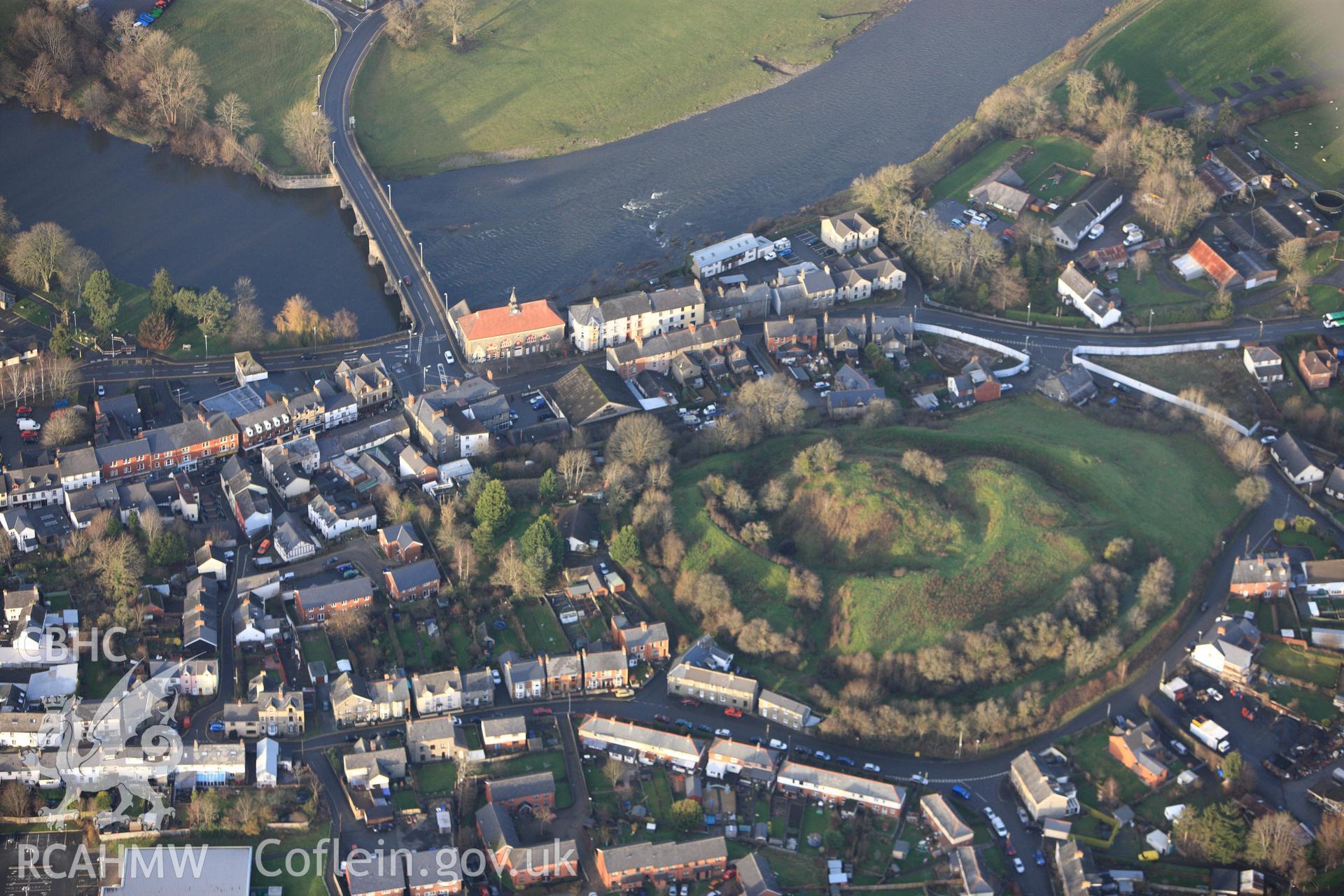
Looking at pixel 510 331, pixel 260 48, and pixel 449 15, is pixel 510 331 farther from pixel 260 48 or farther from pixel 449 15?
pixel 260 48

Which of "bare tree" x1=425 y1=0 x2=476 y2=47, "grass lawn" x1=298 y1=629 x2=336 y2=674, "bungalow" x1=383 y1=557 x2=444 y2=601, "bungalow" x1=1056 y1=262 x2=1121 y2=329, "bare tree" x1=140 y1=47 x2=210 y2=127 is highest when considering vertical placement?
"bare tree" x1=425 y1=0 x2=476 y2=47

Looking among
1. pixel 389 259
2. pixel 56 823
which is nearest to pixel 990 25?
pixel 389 259

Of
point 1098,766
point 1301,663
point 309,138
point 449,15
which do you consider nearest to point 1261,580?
point 1301,663

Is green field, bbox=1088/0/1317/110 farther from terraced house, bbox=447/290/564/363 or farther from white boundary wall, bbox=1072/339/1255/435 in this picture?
terraced house, bbox=447/290/564/363

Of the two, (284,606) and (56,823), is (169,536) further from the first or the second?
(56,823)

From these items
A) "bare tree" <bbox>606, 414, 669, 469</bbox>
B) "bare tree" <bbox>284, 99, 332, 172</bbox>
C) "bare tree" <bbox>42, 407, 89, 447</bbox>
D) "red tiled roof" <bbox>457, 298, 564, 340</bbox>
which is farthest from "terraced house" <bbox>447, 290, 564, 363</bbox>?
"bare tree" <bbox>284, 99, 332, 172</bbox>

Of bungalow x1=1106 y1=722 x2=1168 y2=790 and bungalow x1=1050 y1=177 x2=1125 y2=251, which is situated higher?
bungalow x1=1050 y1=177 x2=1125 y2=251

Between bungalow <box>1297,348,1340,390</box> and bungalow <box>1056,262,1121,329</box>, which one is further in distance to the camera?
bungalow <box>1056,262,1121,329</box>
